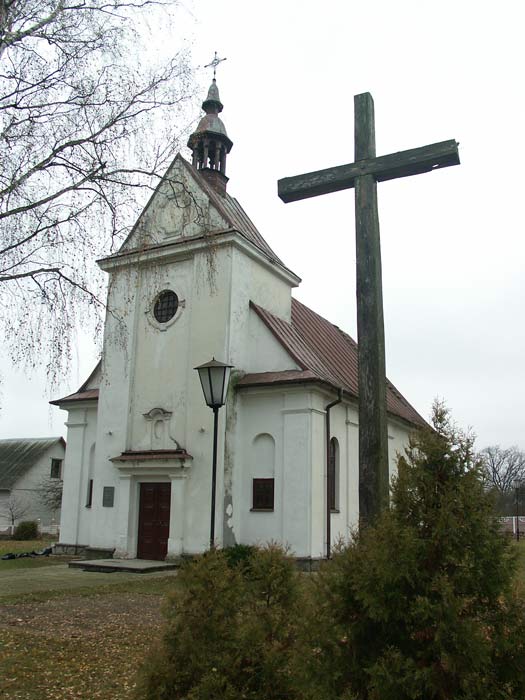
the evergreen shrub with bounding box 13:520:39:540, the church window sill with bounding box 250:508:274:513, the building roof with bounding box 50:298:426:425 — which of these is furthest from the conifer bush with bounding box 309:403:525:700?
the evergreen shrub with bounding box 13:520:39:540

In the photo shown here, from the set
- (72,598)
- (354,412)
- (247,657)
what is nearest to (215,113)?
(354,412)

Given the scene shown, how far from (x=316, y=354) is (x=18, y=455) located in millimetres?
30369

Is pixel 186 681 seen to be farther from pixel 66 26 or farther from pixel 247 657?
pixel 66 26

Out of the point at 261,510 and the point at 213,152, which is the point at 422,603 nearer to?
the point at 261,510

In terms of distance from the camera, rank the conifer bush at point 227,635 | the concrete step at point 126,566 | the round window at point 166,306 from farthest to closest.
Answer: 1. the round window at point 166,306
2. the concrete step at point 126,566
3. the conifer bush at point 227,635

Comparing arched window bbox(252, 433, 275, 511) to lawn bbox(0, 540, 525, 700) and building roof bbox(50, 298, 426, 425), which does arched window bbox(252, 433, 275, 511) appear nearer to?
building roof bbox(50, 298, 426, 425)

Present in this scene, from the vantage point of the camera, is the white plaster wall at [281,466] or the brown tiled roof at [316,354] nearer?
the white plaster wall at [281,466]

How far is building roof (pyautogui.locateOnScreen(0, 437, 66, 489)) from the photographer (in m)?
42.8

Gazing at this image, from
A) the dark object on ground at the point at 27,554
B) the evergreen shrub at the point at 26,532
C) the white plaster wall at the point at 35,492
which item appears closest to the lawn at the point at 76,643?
the dark object on ground at the point at 27,554

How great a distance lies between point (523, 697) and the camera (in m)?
3.29

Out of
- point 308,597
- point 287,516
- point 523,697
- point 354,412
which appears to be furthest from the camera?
point 354,412

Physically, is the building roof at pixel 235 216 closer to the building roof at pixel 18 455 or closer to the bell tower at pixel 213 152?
the bell tower at pixel 213 152

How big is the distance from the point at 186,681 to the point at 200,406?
14.8 m

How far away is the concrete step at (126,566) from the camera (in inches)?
670
